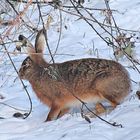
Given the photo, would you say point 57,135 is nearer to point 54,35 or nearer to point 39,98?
point 39,98

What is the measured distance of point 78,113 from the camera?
5.84 meters

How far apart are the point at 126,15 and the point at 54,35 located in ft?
3.48

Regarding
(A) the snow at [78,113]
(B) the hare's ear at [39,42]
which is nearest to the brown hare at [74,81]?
(B) the hare's ear at [39,42]

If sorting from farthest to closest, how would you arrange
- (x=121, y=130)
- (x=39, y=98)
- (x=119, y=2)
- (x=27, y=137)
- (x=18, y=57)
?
(x=119, y=2) → (x=18, y=57) → (x=39, y=98) → (x=27, y=137) → (x=121, y=130)

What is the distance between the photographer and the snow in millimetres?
4961

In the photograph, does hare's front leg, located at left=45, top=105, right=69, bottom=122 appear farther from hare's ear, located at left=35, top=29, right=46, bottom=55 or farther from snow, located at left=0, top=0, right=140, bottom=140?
hare's ear, located at left=35, top=29, right=46, bottom=55

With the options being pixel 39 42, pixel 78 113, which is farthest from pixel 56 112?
pixel 39 42

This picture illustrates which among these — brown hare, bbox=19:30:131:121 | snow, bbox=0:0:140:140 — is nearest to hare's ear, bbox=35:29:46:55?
brown hare, bbox=19:30:131:121

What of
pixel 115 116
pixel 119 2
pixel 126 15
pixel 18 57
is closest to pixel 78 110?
pixel 115 116

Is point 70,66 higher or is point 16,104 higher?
point 70,66

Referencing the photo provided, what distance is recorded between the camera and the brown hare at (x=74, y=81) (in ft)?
19.0

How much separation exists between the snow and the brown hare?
15 cm

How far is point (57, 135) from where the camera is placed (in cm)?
508

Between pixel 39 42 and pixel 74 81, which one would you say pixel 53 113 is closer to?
pixel 74 81
